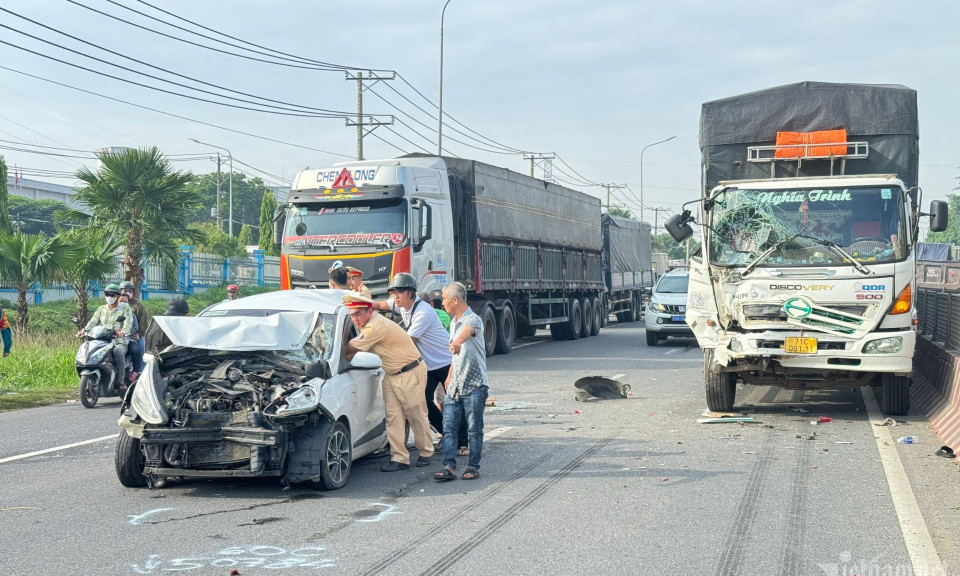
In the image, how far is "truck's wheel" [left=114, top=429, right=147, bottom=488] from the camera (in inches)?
302

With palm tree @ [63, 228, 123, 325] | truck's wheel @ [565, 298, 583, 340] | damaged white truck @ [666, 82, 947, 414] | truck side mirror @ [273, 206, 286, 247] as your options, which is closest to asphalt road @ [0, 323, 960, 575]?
damaged white truck @ [666, 82, 947, 414]

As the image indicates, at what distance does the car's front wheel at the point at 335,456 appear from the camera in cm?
747

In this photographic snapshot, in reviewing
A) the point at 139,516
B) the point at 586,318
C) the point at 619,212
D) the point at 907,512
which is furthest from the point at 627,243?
the point at 619,212

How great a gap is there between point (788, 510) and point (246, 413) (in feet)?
12.7

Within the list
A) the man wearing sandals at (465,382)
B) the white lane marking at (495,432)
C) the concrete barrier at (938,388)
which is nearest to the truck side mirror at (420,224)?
the white lane marking at (495,432)

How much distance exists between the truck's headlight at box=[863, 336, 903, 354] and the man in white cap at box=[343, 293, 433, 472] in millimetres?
5045

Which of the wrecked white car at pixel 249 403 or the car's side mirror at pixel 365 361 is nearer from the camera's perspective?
the wrecked white car at pixel 249 403

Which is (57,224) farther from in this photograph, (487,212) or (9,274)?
(487,212)

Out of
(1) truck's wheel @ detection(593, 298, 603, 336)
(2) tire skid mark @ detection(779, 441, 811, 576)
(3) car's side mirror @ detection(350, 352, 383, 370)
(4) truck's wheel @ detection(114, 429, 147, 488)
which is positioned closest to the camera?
(2) tire skid mark @ detection(779, 441, 811, 576)

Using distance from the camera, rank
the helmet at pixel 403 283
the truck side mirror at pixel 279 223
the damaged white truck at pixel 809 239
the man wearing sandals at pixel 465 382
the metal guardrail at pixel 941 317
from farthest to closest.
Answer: the truck side mirror at pixel 279 223, the metal guardrail at pixel 941 317, the damaged white truck at pixel 809 239, the helmet at pixel 403 283, the man wearing sandals at pixel 465 382

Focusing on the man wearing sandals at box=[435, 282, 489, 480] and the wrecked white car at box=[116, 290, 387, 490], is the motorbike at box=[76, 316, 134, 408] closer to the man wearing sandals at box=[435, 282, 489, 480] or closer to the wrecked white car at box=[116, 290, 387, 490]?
the wrecked white car at box=[116, 290, 387, 490]

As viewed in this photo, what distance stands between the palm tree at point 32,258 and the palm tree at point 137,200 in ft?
9.12

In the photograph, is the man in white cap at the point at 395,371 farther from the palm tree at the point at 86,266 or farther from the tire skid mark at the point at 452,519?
the palm tree at the point at 86,266

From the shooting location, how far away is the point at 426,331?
9.09 m
